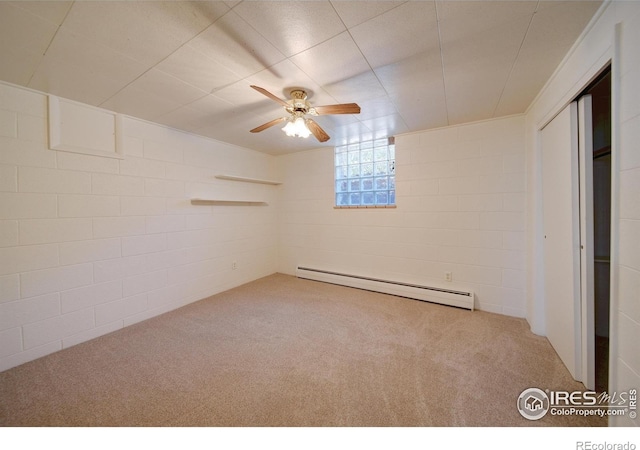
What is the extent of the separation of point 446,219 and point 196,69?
10.1 ft

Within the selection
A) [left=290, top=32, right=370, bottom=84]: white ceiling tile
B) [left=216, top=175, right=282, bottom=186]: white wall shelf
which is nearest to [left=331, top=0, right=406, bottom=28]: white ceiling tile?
→ [left=290, top=32, right=370, bottom=84]: white ceiling tile

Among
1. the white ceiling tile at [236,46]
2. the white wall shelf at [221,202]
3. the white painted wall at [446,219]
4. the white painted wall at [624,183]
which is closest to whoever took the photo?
the white painted wall at [624,183]

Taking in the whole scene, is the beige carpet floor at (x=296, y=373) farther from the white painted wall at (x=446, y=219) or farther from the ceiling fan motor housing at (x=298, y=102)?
the ceiling fan motor housing at (x=298, y=102)

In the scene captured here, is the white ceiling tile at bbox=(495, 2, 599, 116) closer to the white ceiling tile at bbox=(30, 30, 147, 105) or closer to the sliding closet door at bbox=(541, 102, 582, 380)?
the sliding closet door at bbox=(541, 102, 582, 380)

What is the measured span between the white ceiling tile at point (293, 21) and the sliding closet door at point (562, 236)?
5.93 ft

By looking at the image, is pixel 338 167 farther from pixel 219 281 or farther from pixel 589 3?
pixel 589 3

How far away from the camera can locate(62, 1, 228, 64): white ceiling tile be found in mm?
1178

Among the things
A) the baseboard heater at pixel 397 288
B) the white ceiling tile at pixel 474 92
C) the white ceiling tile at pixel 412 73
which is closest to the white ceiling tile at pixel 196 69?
the white ceiling tile at pixel 412 73

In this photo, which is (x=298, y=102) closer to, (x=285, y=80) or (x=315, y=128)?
(x=285, y=80)

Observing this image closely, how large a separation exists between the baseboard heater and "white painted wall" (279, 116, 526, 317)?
12 cm

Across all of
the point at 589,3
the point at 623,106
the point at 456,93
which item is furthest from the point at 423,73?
the point at 623,106

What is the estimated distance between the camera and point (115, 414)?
139 cm

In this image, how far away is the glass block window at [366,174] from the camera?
339cm
